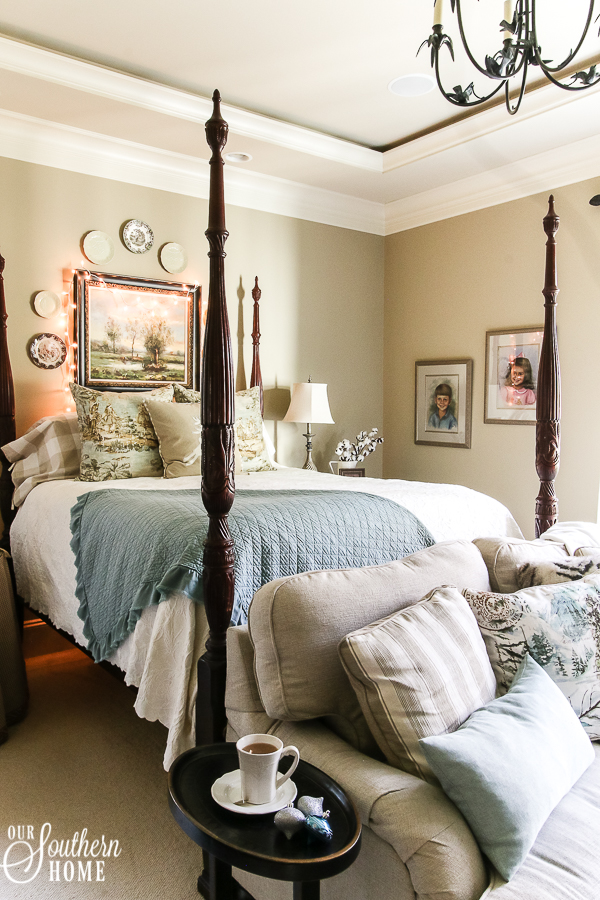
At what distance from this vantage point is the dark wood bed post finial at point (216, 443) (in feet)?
5.56

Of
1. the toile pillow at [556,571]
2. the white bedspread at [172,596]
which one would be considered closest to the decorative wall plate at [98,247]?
the white bedspread at [172,596]

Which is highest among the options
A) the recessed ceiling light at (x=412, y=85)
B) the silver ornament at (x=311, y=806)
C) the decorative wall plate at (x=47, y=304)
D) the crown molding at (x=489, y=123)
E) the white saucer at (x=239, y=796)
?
the recessed ceiling light at (x=412, y=85)

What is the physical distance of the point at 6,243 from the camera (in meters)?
3.38

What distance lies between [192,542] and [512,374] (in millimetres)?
2883

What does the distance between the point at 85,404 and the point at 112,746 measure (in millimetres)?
1494

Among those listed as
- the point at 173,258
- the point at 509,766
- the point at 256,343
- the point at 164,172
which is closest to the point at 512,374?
the point at 256,343

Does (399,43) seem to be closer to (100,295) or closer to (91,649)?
(100,295)

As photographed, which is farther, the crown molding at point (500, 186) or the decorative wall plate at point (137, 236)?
the decorative wall plate at point (137, 236)

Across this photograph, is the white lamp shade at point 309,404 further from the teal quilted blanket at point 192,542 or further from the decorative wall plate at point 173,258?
the teal quilted blanket at point 192,542

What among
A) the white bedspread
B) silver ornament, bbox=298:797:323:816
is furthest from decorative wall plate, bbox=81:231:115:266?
silver ornament, bbox=298:797:323:816

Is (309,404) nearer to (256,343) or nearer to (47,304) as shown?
(256,343)

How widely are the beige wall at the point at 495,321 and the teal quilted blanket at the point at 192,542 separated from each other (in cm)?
180

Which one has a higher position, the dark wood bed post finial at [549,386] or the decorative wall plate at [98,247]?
the decorative wall plate at [98,247]

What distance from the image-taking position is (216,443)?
1.72 meters
